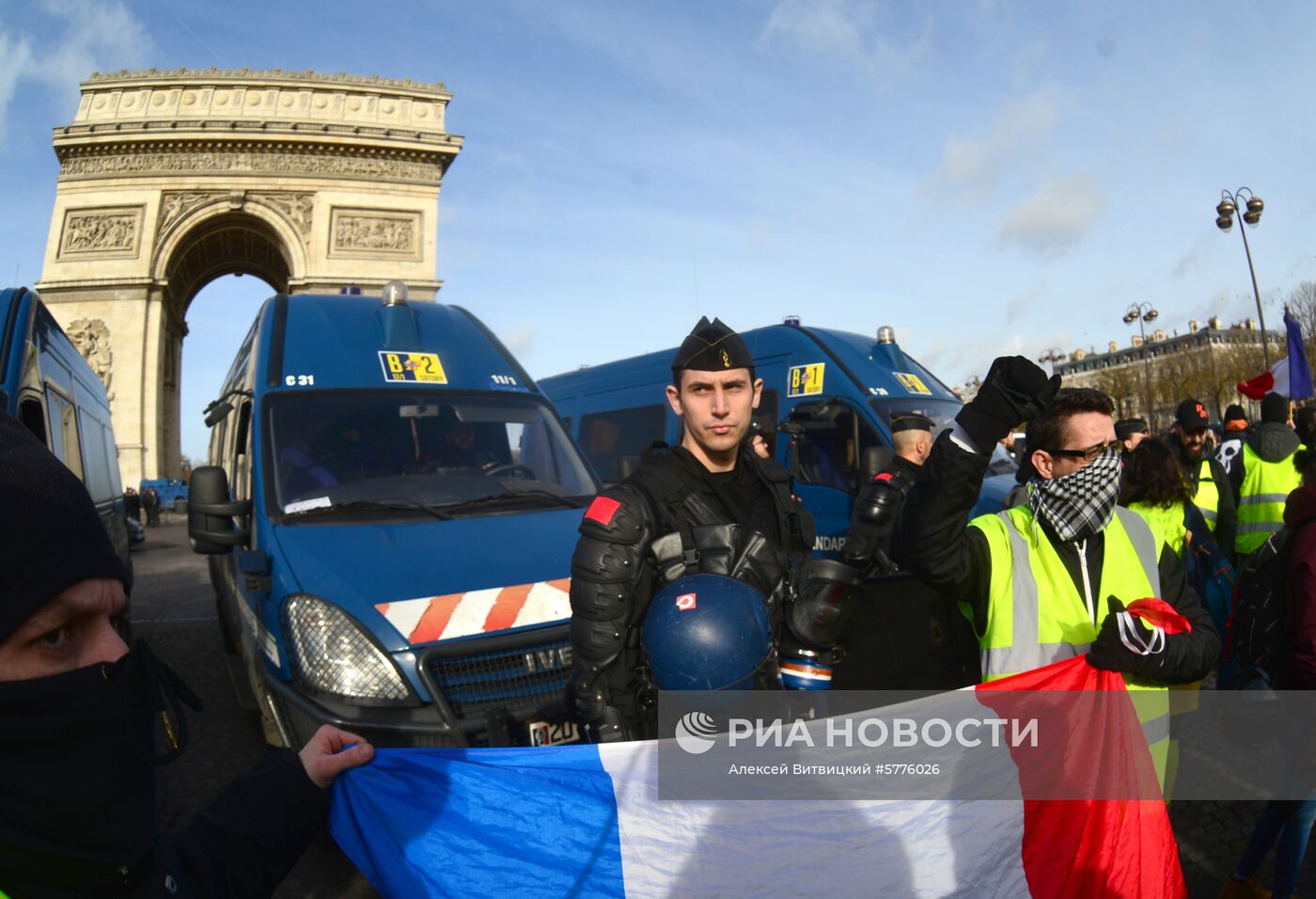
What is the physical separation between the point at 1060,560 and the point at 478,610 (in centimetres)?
205

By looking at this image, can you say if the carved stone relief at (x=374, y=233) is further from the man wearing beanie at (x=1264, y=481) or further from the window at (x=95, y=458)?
the man wearing beanie at (x=1264, y=481)

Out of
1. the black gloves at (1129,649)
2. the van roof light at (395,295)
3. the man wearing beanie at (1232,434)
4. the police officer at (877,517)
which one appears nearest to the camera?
the black gloves at (1129,649)

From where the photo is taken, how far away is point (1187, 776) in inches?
→ 162

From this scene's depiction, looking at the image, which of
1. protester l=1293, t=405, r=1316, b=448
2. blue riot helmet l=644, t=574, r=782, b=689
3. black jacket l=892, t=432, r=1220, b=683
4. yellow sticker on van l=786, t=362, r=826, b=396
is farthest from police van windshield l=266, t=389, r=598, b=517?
protester l=1293, t=405, r=1316, b=448

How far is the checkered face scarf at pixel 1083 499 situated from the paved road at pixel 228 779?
6.23 ft

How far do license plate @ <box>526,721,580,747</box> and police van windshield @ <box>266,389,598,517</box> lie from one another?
1.10 metres

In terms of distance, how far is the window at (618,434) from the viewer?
30.1 ft

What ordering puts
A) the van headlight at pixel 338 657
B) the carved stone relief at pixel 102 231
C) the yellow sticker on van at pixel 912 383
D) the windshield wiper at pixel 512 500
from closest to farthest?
the van headlight at pixel 338 657, the windshield wiper at pixel 512 500, the yellow sticker on van at pixel 912 383, the carved stone relief at pixel 102 231

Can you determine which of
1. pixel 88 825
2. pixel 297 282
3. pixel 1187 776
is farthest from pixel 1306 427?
pixel 297 282

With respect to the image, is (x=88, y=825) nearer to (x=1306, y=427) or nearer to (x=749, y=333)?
(x=1306, y=427)

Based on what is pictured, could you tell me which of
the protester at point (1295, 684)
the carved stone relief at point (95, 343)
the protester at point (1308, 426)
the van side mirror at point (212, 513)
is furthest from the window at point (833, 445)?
the carved stone relief at point (95, 343)

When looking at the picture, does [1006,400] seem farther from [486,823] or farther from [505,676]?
[505,676]

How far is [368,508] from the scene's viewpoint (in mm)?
3807

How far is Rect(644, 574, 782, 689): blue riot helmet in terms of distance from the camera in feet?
6.45
